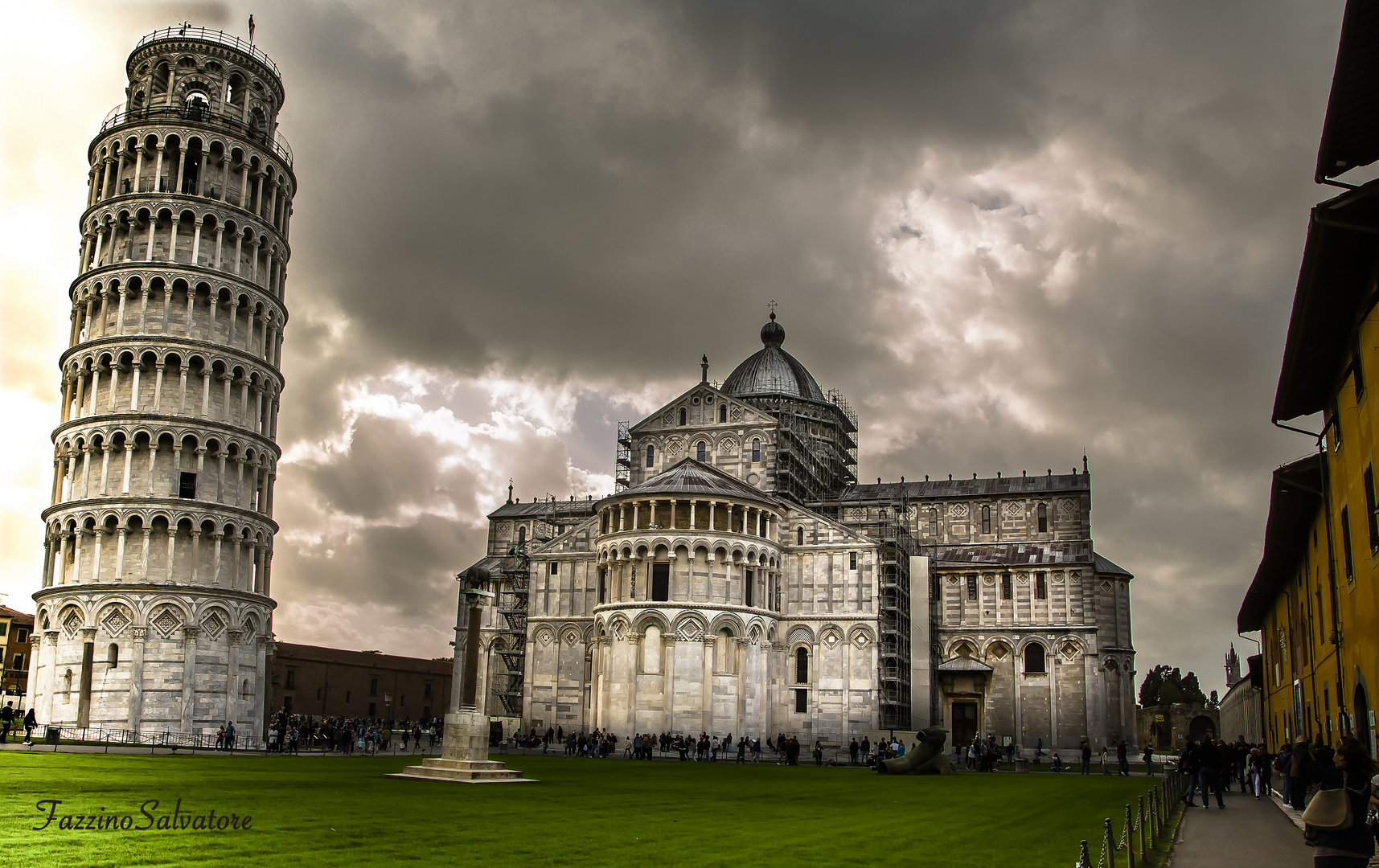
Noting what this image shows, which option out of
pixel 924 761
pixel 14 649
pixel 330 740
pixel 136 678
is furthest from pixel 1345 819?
pixel 14 649

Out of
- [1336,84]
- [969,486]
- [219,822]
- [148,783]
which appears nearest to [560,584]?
[969,486]

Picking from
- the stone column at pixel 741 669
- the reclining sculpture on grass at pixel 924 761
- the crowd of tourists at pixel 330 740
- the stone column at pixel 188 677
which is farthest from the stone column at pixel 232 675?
the reclining sculpture on grass at pixel 924 761

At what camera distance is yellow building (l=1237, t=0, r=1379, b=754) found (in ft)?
46.5

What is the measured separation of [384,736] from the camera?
51.5 meters

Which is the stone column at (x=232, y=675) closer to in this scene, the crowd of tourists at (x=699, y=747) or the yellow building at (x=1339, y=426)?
the crowd of tourists at (x=699, y=747)

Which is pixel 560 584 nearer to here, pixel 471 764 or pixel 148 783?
pixel 471 764

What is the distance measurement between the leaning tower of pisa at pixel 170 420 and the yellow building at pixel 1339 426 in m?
40.3

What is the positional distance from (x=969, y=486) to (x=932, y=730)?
1382 inches

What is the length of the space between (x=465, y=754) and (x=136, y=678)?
80.8ft

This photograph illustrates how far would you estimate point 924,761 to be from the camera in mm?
40062

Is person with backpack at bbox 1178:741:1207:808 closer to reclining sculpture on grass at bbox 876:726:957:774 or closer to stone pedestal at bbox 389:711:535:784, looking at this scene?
reclining sculpture on grass at bbox 876:726:957:774

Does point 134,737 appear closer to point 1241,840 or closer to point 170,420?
point 170,420

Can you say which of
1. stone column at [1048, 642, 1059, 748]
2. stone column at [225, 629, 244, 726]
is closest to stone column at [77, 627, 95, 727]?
stone column at [225, 629, 244, 726]

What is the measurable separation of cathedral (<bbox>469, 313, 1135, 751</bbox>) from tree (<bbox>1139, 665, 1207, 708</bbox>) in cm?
7427
